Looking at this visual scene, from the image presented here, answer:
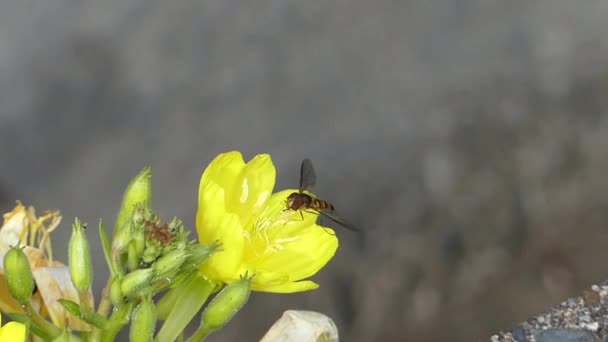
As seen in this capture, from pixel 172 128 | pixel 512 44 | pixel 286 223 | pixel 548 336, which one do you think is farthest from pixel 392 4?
pixel 286 223

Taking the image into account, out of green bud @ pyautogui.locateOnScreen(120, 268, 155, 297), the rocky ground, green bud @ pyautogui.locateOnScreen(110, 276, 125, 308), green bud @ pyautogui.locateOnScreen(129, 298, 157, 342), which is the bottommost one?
green bud @ pyautogui.locateOnScreen(129, 298, 157, 342)

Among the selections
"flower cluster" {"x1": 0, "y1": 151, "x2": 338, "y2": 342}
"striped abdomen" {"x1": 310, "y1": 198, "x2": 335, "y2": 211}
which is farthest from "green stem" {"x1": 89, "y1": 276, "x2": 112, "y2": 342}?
"striped abdomen" {"x1": 310, "y1": 198, "x2": 335, "y2": 211}

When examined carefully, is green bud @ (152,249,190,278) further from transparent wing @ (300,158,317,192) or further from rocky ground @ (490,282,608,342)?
rocky ground @ (490,282,608,342)

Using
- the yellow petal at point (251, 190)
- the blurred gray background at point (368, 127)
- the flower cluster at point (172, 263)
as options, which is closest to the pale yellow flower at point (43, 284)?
the flower cluster at point (172, 263)

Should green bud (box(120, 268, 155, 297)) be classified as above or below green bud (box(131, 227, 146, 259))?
below

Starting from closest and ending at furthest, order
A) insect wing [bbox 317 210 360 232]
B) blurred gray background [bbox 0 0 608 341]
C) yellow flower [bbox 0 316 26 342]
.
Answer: yellow flower [bbox 0 316 26 342]
insect wing [bbox 317 210 360 232]
blurred gray background [bbox 0 0 608 341]

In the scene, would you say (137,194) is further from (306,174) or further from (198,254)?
(306,174)

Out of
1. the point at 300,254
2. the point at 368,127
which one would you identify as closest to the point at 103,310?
the point at 300,254
